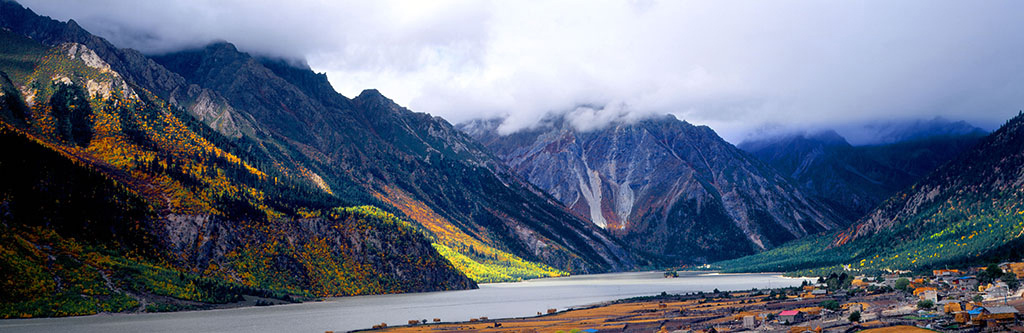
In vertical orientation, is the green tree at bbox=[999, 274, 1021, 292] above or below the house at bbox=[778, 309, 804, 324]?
above

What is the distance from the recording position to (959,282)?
131 metres

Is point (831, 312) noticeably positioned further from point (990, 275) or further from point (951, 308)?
point (990, 275)

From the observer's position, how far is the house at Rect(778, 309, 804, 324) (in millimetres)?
99688

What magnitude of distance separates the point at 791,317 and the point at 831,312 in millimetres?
6096

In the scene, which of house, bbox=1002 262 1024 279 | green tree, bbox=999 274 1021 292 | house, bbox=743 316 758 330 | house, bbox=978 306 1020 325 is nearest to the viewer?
house, bbox=978 306 1020 325

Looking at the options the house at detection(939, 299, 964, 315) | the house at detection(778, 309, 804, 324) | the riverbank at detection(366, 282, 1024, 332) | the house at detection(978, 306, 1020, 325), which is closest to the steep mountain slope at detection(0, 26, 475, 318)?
the riverbank at detection(366, 282, 1024, 332)

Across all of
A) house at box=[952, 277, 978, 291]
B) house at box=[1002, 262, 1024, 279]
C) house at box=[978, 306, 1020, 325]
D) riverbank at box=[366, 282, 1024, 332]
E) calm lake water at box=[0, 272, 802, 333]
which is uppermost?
house at box=[1002, 262, 1024, 279]

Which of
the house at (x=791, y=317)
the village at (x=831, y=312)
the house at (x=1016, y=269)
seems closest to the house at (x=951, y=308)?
the village at (x=831, y=312)

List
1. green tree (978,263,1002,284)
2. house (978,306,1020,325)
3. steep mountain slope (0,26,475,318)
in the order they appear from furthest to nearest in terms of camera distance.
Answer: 1. steep mountain slope (0,26,475,318)
2. green tree (978,263,1002,284)
3. house (978,306,1020,325)

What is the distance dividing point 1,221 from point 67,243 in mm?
11620

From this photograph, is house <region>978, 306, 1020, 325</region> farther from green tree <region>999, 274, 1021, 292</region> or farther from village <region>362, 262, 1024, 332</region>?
green tree <region>999, 274, 1021, 292</region>

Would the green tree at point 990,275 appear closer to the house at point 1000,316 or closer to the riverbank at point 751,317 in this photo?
the riverbank at point 751,317

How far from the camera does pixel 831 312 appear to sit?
344 feet

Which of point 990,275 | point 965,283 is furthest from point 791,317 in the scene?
point 965,283
